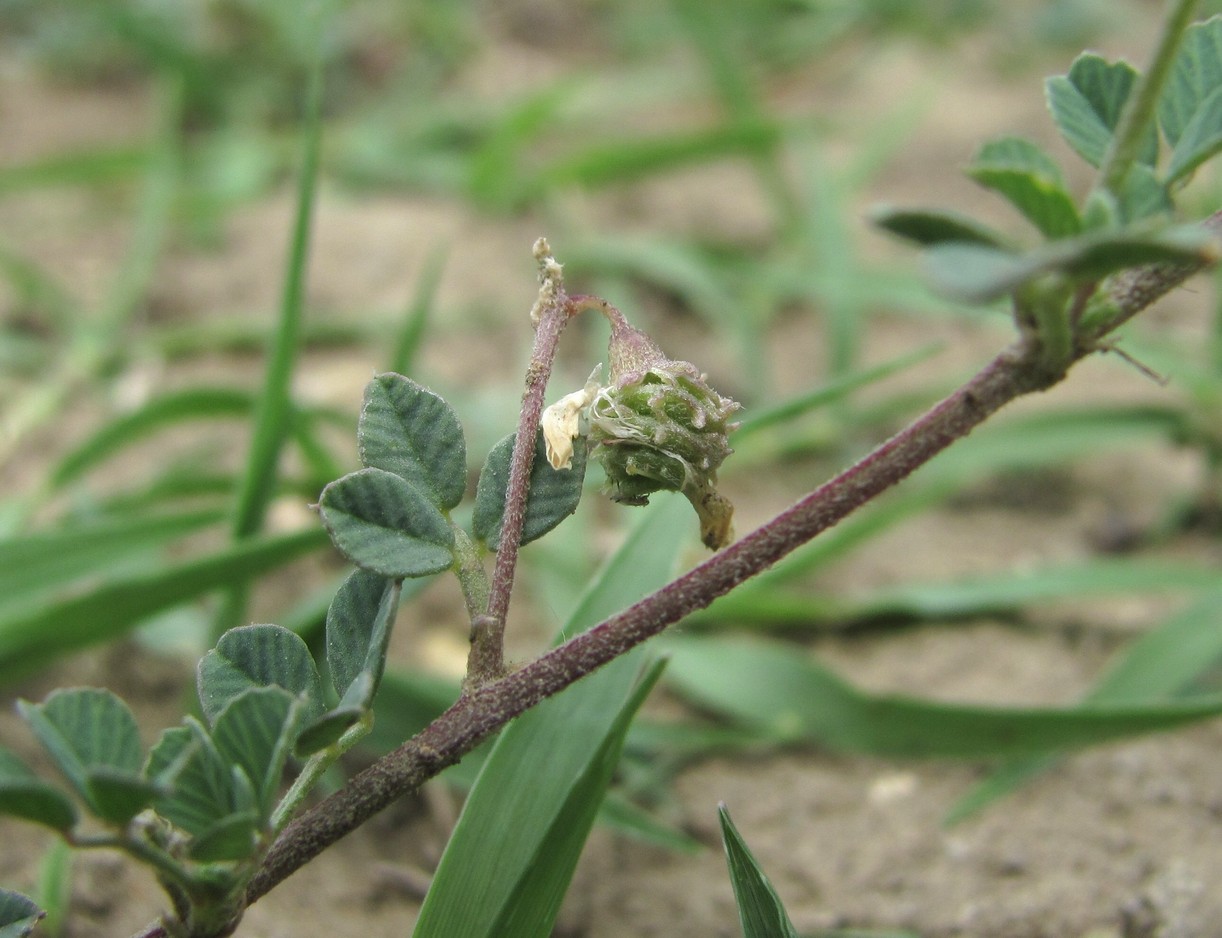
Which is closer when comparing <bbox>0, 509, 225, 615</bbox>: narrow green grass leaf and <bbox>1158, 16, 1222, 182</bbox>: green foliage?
<bbox>1158, 16, 1222, 182</bbox>: green foliage

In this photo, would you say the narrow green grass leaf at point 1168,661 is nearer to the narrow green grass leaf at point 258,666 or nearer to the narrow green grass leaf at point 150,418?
the narrow green grass leaf at point 258,666

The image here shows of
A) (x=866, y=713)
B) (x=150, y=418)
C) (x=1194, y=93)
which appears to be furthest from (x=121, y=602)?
(x=1194, y=93)

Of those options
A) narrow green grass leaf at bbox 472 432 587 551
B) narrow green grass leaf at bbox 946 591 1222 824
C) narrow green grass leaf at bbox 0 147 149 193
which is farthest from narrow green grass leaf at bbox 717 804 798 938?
narrow green grass leaf at bbox 0 147 149 193

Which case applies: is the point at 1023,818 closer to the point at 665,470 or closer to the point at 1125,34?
the point at 665,470

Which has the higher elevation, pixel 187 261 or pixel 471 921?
pixel 187 261

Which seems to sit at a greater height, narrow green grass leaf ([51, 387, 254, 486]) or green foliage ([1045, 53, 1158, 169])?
narrow green grass leaf ([51, 387, 254, 486])

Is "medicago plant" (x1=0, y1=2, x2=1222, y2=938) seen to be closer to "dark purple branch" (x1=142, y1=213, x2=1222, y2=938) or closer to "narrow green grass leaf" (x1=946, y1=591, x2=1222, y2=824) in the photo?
"dark purple branch" (x1=142, y1=213, x2=1222, y2=938)

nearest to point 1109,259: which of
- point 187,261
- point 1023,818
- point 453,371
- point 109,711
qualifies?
point 109,711
